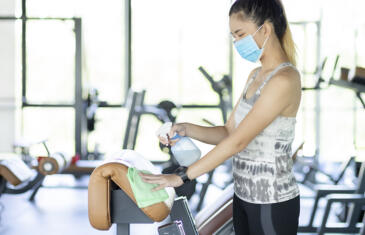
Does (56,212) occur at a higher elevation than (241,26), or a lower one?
lower

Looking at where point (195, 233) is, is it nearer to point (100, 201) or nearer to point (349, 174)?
point (100, 201)

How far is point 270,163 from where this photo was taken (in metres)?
1.23

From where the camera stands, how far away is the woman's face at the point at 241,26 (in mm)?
1230

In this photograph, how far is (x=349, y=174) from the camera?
5246mm

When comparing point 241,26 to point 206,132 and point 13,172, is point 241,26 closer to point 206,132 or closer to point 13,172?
point 206,132

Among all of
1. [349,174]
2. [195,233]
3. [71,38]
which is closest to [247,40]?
[195,233]

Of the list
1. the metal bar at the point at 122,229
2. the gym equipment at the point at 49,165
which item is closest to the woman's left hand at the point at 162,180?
the metal bar at the point at 122,229

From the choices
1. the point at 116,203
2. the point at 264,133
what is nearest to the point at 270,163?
the point at 264,133

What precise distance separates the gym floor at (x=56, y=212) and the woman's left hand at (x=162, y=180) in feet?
7.16

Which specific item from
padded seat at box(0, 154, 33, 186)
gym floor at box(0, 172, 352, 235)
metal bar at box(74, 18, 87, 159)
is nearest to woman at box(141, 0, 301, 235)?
gym floor at box(0, 172, 352, 235)

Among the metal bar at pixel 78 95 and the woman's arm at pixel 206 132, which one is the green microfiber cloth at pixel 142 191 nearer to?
the woman's arm at pixel 206 132

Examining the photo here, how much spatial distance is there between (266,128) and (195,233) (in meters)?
0.61

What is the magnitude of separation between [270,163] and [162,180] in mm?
294

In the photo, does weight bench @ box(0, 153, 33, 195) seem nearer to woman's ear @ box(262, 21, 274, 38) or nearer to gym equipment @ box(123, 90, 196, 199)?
gym equipment @ box(123, 90, 196, 199)
